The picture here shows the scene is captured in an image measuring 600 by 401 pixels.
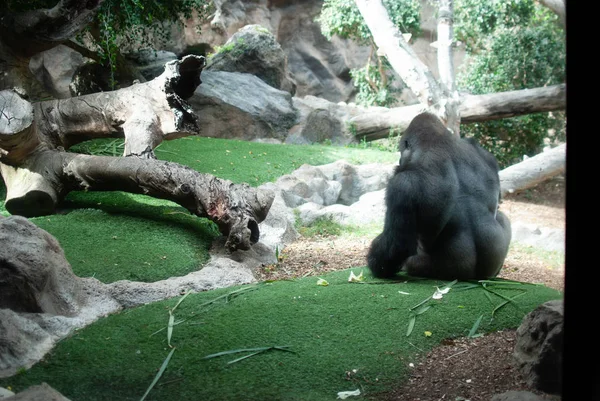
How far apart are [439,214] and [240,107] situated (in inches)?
275

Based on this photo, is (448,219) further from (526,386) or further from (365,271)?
(526,386)

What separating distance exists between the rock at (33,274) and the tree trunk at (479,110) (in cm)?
735

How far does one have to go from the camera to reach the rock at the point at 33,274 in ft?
10.7

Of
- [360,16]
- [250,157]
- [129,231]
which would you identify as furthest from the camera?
[360,16]

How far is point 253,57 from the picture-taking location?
1212 cm

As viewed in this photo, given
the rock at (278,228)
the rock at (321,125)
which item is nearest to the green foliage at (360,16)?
the rock at (321,125)

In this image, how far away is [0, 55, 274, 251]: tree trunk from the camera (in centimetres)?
500

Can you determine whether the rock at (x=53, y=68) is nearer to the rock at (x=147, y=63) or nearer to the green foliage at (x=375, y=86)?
the rock at (x=147, y=63)

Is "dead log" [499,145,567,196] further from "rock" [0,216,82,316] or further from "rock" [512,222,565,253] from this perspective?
"rock" [0,216,82,316]

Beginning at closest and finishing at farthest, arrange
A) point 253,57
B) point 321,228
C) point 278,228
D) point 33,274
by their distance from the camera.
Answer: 1. point 33,274
2. point 278,228
3. point 321,228
4. point 253,57

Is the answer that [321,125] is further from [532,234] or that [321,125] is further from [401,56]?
[532,234]

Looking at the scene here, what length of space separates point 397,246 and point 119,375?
1995 millimetres

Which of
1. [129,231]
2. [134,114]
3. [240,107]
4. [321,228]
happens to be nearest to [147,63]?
[240,107]

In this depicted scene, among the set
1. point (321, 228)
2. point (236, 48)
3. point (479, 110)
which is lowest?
point (321, 228)
